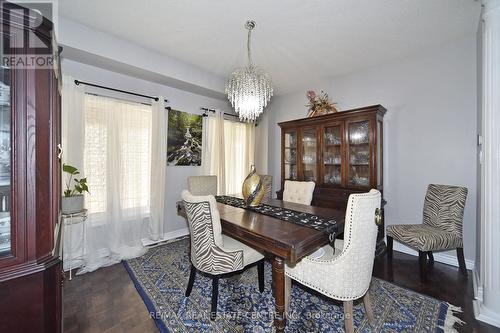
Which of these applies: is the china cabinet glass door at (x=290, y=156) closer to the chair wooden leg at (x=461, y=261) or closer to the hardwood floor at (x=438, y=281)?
the hardwood floor at (x=438, y=281)

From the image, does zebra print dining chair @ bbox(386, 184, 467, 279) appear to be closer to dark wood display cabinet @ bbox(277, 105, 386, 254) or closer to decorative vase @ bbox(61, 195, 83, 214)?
dark wood display cabinet @ bbox(277, 105, 386, 254)

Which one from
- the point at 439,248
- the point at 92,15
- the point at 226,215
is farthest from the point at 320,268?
the point at 92,15

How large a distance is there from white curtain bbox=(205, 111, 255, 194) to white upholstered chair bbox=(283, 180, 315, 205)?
133 cm

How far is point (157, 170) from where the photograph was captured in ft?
A: 10.3

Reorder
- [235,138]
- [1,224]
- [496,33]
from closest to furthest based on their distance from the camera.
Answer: [1,224], [496,33], [235,138]

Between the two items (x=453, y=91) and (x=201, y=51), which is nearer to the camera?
(x=453, y=91)

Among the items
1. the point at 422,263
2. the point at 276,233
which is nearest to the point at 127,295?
the point at 276,233

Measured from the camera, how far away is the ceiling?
1.92 meters

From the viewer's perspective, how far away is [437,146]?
8.59 ft

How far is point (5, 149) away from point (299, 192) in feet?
8.40

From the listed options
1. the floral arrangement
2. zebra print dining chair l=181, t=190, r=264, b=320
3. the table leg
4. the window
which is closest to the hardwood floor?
the table leg

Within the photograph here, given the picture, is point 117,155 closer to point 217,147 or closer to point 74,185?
point 74,185

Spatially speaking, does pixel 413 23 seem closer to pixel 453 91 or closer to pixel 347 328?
pixel 453 91

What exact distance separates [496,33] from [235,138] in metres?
3.37
